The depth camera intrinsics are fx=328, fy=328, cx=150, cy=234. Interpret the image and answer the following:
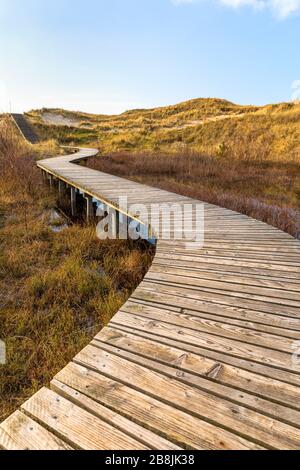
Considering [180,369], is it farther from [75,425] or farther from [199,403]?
[75,425]

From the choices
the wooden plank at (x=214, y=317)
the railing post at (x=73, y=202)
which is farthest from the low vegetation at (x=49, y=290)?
the railing post at (x=73, y=202)

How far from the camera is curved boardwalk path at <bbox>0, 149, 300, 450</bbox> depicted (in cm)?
143

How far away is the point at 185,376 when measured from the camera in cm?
179

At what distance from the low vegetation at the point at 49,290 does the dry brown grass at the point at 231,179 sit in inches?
134

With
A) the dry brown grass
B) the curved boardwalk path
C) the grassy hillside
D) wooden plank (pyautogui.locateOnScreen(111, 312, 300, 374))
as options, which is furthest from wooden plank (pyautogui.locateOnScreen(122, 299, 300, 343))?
the grassy hillside

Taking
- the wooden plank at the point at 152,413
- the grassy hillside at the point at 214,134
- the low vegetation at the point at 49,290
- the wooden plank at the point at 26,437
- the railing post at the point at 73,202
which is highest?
the grassy hillside at the point at 214,134

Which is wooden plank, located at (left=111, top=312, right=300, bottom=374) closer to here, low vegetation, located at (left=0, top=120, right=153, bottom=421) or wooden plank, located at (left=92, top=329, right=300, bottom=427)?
wooden plank, located at (left=92, top=329, right=300, bottom=427)

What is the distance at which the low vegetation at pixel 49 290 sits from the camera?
2.85m

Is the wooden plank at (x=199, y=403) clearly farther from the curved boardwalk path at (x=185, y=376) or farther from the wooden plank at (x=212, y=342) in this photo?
the wooden plank at (x=212, y=342)

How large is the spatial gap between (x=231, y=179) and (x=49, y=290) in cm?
980

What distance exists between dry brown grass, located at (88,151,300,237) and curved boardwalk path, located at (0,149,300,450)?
4.23 meters

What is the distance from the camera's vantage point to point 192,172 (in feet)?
45.0

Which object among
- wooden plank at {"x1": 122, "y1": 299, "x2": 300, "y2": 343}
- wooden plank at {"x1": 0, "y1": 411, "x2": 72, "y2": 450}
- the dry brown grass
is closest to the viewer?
wooden plank at {"x1": 0, "y1": 411, "x2": 72, "y2": 450}
